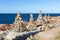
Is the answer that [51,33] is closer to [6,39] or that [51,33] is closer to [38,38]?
[38,38]

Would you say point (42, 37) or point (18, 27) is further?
point (18, 27)

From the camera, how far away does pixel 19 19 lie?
4394cm

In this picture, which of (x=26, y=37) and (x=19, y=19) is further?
(x=19, y=19)

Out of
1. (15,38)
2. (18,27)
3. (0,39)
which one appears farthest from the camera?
(18,27)

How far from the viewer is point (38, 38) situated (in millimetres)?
27750

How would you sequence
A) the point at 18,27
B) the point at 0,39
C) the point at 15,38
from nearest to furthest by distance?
the point at 15,38, the point at 0,39, the point at 18,27

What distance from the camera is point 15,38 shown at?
26641mm

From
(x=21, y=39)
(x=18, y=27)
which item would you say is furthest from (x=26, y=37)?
(x=18, y=27)

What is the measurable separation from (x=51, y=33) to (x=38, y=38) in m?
2.61

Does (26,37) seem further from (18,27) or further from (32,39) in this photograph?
(18,27)

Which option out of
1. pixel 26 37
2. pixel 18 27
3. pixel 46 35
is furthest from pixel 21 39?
pixel 18 27

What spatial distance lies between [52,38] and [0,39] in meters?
6.60

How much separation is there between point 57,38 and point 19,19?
1795 centimetres

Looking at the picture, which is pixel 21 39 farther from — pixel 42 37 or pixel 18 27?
pixel 18 27
